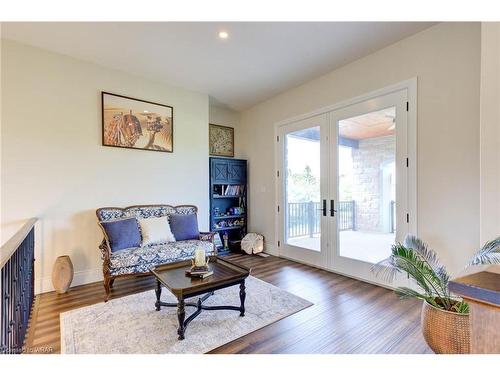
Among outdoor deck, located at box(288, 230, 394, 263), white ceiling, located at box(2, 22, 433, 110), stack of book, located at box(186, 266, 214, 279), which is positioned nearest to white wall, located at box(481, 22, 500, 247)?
white ceiling, located at box(2, 22, 433, 110)

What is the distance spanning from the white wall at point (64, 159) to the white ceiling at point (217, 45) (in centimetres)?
26

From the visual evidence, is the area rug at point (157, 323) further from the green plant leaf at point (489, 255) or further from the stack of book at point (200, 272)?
the green plant leaf at point (489, 255)

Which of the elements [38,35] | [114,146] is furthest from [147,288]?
[38,35]

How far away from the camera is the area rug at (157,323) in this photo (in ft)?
6.30

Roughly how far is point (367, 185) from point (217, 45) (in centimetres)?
262

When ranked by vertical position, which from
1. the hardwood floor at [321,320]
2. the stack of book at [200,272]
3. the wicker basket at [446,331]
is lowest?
the hardwood floor at [321,320]

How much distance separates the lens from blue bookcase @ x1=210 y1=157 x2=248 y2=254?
4.72 meters

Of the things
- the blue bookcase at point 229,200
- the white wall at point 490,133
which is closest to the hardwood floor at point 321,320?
the white wall at point 490,133

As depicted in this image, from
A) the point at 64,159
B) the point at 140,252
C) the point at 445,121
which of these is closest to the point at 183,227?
the point at 140,252

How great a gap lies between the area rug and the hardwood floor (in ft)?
0.35

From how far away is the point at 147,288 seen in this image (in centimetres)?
307

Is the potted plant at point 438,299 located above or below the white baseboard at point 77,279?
above

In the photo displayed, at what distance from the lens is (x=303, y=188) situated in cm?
421
